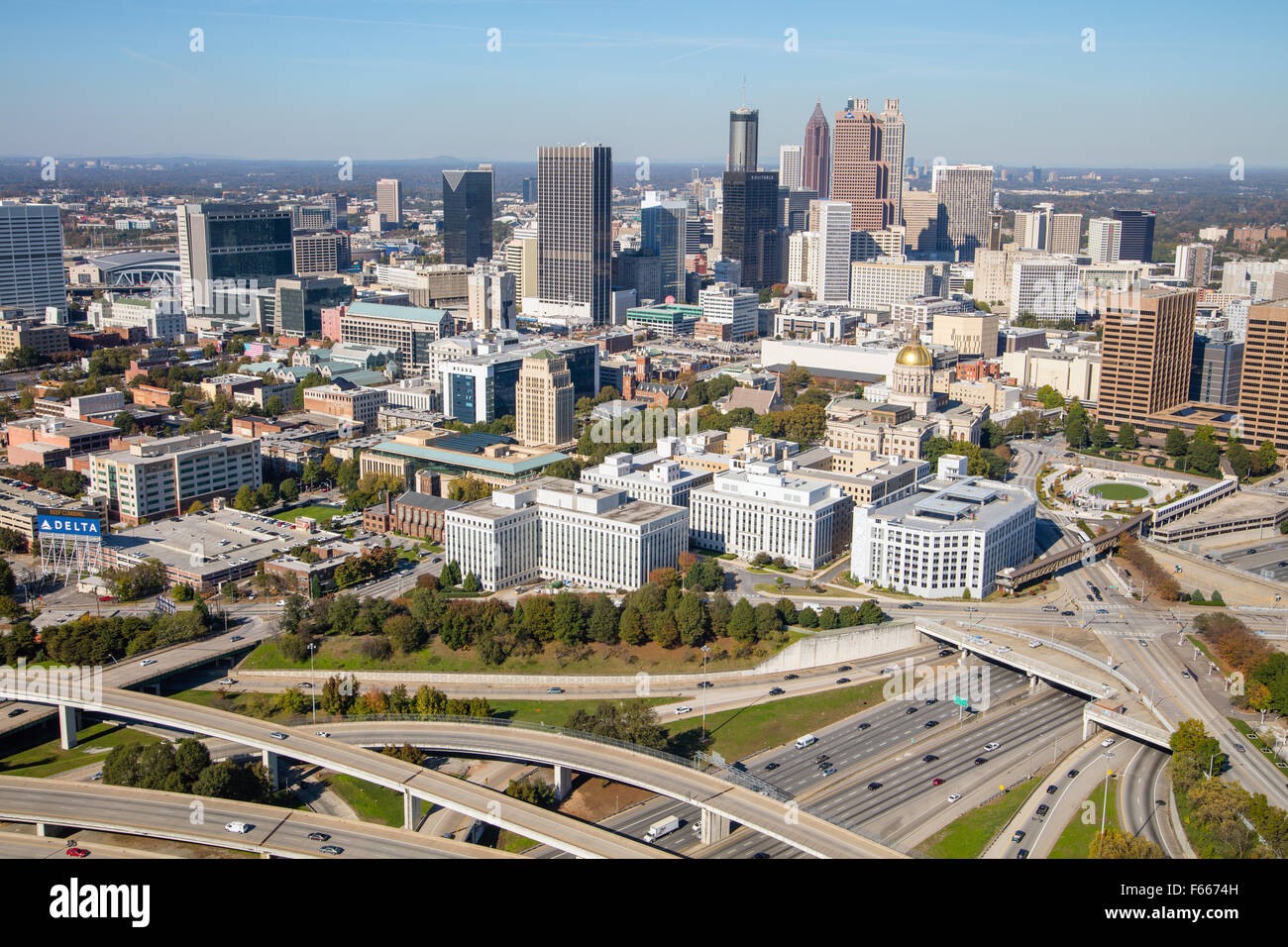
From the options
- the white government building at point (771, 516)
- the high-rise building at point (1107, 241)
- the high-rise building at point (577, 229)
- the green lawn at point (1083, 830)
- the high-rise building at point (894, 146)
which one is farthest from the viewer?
the high-rise building at point (894, 146)

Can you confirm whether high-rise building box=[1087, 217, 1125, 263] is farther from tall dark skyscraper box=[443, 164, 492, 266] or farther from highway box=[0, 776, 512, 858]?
highway box=[0, 776, 512, 858]

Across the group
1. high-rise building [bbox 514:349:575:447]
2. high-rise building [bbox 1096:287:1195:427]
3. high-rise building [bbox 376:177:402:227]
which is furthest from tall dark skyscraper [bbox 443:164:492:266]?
high-rise building [bbox 1096:287:1195:427]

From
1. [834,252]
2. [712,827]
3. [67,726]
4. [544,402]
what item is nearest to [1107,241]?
[834,252]

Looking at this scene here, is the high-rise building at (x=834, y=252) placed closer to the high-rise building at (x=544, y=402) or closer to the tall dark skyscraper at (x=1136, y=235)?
the tall dark skyscraper at (x=1136, y=235)

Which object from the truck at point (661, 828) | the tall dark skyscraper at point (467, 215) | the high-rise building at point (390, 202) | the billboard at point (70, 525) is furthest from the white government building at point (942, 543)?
the high-rise building at point (390, 202)

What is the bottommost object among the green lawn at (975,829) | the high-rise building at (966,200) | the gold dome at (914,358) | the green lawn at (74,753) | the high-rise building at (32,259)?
the green lawn at (74,753)

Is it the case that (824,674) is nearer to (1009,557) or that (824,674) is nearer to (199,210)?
(1009,557)

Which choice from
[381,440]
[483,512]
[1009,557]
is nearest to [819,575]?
[1009,557]
